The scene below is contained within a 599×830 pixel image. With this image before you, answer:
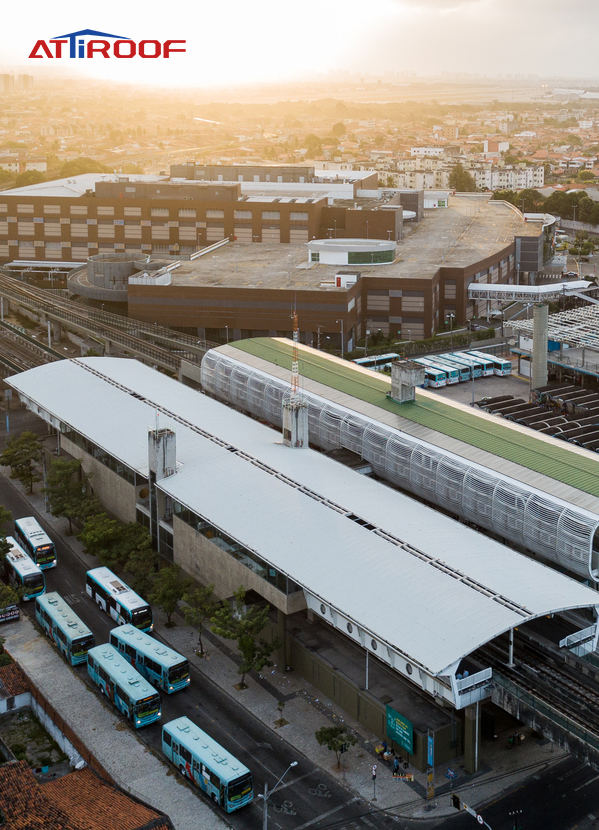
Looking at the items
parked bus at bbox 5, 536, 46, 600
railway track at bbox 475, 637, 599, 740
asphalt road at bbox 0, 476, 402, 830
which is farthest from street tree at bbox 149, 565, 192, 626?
railway track at bbox 475, 637, 599, 740

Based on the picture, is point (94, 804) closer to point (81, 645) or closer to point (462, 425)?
point (81, 645)

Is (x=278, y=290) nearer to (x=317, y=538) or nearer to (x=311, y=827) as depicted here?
(x=317, y=538)

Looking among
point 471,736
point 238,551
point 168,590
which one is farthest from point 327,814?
point 168,590

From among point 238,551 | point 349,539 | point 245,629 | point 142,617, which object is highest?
point 349,539

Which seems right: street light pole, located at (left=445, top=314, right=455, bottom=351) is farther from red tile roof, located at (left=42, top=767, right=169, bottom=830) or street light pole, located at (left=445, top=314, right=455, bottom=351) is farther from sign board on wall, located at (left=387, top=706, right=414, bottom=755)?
red tile roof, located at (left=42, top=767, right=169, bottom=830)

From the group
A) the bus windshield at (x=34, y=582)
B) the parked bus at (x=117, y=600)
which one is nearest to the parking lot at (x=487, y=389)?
the parked bus at (x=117, y=600)

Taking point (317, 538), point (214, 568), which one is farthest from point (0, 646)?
point (317, 538)
